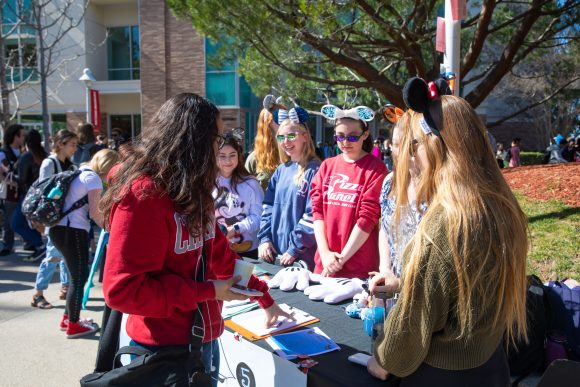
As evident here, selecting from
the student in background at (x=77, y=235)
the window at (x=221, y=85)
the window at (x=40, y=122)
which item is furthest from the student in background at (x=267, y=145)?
the window at (x=40, y=122)

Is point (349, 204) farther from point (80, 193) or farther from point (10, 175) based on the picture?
point (10, 175)

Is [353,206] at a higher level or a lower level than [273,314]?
higher

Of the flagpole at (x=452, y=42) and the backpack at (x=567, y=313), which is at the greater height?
the flagpole at (x=452, y=42)

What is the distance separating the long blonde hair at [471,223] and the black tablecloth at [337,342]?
17.3 inches

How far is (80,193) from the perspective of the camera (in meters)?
3.93

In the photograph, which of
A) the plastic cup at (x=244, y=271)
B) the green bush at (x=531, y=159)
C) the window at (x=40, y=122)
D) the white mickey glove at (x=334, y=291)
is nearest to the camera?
the plastic cup at (x=244, y=271)

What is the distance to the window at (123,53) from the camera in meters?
21.1

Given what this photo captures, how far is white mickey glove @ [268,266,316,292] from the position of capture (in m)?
2.66

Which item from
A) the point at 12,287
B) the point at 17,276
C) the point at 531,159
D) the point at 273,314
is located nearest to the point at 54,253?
the point at 12,287

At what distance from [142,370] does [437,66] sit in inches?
288

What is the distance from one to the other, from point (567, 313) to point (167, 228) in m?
1.99

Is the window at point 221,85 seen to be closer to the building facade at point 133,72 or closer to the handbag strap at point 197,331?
the building facade at point 133,72

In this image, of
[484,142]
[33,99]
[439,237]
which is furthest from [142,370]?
[33,99]

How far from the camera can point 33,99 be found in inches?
824
